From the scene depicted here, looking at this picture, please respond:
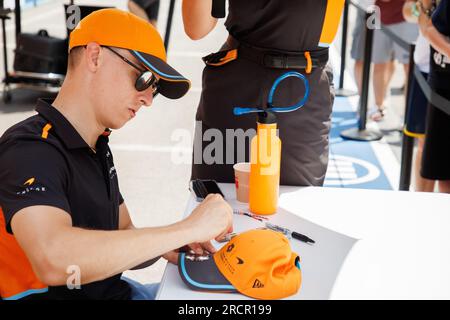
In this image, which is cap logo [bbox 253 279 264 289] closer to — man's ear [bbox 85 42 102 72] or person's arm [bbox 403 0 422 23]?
man's ear [bbox 85 42 102 72]

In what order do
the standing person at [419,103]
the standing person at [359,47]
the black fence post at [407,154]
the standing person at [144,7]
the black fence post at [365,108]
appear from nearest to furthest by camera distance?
the standing person at [419,103], the black fence post at [407,154], the black fence post at [365,108], the standing person at [359,47], the standing person at [144,7]

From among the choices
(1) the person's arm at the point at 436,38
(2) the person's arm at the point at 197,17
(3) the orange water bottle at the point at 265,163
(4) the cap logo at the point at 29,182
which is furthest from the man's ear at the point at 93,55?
(1) the person's arm at the point at 436,38

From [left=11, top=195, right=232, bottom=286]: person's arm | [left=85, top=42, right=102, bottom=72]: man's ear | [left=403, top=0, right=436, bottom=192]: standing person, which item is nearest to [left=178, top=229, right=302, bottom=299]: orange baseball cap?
[left=11, top=195, right=232, bottom=286]: person's arm

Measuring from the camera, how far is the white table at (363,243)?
1.37 metres

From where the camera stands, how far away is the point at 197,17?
2.05 meters

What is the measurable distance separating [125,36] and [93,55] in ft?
0.27

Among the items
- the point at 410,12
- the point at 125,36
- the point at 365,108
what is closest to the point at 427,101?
the point at 410,12

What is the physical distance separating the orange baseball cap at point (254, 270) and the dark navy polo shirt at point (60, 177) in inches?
10.7

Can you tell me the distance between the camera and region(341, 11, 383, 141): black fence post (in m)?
4.93

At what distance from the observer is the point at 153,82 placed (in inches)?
57.9

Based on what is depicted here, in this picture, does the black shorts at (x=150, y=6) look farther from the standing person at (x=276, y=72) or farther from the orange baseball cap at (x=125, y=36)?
the orange baseball cap at (x=125, y=36)

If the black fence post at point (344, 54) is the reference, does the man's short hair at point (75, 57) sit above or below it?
above

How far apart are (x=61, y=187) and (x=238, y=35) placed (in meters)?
1.01
